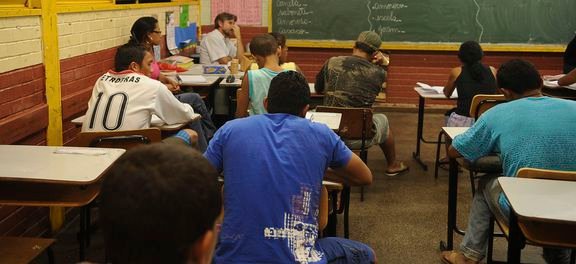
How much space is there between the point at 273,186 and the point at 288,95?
40 cm

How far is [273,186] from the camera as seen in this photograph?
202 centimetres

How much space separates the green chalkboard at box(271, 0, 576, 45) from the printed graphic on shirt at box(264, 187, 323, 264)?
5762 mm

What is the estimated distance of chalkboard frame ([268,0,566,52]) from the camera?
24.1 ft

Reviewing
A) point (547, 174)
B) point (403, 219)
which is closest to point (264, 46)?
point (403, 219)

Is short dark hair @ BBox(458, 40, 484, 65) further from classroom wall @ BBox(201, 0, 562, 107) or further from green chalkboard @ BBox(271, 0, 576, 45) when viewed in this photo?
classroom wall @ BBox(201, 0, 562, 107)

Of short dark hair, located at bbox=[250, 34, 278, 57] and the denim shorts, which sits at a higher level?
short dark hair, located at bbox=[250, 34, 278, 57]

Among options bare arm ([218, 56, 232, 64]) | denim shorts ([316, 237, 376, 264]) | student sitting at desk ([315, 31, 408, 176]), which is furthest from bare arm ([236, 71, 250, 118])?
bare arm ([218, 56, 232, 64])

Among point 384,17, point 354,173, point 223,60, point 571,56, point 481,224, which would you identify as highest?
point 384,17

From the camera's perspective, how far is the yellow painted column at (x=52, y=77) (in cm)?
370

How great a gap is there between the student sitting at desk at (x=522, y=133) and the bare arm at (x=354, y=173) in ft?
2.66

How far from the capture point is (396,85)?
25.8 feet

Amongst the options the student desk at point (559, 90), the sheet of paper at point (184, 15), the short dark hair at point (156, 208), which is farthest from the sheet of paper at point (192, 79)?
the short dark hair at point (156, 208)

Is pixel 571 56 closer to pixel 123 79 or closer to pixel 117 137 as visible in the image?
pixel 123 79

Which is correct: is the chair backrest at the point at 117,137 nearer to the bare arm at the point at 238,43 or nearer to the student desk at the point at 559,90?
the student desk at the point at 559,90
